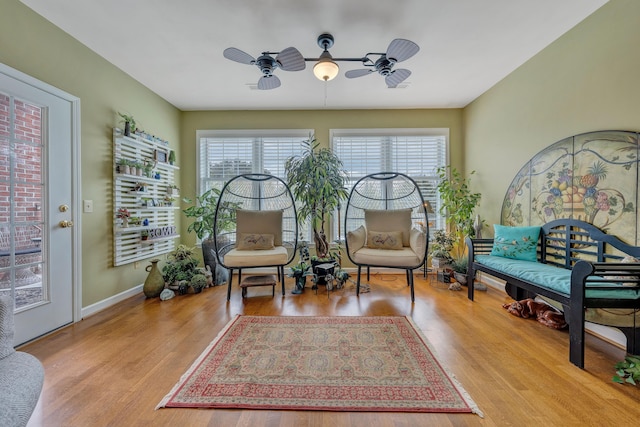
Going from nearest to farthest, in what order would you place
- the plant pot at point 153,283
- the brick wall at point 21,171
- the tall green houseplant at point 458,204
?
the brick wall at point 21,171, the plant pot at point 153,283, the tall green houseplant at point 458,204

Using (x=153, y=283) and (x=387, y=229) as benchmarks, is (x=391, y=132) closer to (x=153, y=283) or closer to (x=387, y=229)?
(x=387, y=229)

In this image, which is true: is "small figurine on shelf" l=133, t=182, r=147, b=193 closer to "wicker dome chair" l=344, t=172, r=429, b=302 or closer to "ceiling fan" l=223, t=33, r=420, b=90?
"ceiling fan" l=223, t=33, r=420, b=90

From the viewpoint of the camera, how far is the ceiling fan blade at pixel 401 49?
6.47ft

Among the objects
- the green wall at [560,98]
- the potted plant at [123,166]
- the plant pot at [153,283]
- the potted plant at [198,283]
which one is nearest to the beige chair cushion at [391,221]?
the green wall at [560,98]

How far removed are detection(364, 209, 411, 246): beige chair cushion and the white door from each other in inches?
122

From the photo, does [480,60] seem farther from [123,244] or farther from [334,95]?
[123,244]

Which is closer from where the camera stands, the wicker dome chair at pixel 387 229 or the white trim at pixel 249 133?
the wicker dome chair at pixel 387 229

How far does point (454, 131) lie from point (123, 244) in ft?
15.6

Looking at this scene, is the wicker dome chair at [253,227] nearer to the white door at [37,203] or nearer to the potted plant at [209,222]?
the potted plant at [209,222]

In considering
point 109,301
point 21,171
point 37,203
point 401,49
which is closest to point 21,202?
point 37,203

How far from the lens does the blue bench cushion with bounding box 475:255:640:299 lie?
164cm

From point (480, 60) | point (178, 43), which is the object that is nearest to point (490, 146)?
point (480, 60)

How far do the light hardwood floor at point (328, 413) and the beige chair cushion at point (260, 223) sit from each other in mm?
855

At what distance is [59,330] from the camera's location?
2164 mm
